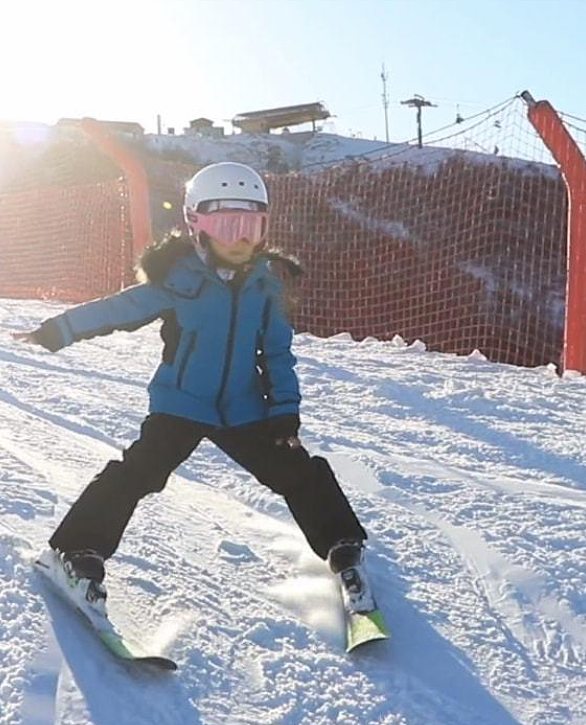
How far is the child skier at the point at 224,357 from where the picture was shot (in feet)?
9.39

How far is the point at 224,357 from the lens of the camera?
9.62ft

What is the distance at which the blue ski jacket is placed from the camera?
2.90 metres

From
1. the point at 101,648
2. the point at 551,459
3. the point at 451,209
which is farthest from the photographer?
the point at 451,209

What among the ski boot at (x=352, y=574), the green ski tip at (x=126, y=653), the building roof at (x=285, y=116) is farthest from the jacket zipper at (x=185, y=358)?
the building roof at (x=285, y=116)

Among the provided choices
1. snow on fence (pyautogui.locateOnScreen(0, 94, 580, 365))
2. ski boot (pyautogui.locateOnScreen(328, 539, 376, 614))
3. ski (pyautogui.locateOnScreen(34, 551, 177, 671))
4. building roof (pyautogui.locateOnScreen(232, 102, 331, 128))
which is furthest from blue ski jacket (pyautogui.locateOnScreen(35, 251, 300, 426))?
building roof (pyautogui.locateOnScreen(232, 102, 331, 128))

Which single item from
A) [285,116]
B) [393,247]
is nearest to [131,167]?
[393,247]

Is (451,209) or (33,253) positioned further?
(451,209)

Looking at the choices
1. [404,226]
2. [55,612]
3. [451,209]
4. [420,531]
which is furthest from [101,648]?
[451,209]

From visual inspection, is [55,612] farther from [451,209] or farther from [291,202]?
[451,209]

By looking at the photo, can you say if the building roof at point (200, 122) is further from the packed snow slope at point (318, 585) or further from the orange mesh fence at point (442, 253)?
the packed snow slope at point (318, 585)

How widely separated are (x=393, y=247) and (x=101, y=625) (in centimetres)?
1410

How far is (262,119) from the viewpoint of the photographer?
42469 mm

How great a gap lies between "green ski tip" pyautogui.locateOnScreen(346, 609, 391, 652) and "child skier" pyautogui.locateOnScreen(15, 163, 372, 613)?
163mm

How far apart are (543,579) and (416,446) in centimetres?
175
